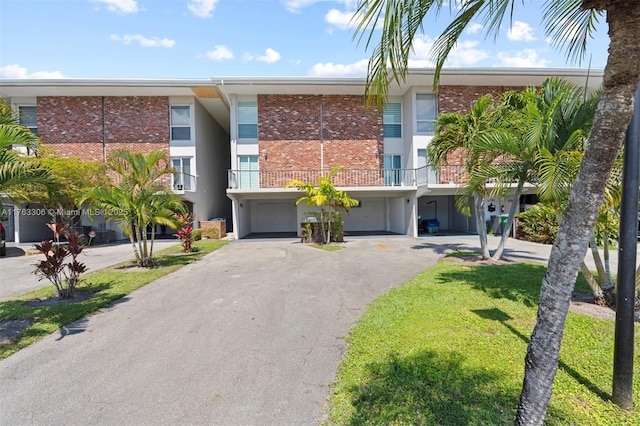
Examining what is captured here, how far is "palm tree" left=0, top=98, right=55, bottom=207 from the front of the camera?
4742 mm

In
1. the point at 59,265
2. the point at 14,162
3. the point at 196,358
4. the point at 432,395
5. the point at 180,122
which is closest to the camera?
the point at 432,395

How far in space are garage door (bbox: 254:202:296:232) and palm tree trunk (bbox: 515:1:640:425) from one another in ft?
63.7

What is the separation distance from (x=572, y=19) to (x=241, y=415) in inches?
189

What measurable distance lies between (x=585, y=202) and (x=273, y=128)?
17.4m

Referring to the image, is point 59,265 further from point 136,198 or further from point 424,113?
point 424,113

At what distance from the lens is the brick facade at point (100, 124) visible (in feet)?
58.9

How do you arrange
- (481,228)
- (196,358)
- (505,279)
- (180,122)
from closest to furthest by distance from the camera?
(196,358) < (505,279) < (481,228) < (180,122)

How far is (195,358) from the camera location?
3.81 m

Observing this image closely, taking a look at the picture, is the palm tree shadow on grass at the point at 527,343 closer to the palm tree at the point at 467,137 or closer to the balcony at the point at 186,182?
the palm tree at the point at 467,137

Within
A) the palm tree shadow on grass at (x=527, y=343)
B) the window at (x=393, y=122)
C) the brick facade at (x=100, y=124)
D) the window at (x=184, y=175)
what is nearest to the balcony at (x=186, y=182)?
the window at (x=184, y=175)

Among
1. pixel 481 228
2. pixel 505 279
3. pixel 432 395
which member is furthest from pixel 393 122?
pixel 432 395

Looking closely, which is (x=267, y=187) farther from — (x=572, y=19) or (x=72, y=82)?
(x=572, y=19)

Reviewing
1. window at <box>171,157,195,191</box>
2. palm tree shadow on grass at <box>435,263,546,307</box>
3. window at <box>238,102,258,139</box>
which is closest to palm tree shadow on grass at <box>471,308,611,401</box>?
palm tree shadow on grass at <box>435,263,546,307</box>

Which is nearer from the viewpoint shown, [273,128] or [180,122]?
[273,128]
